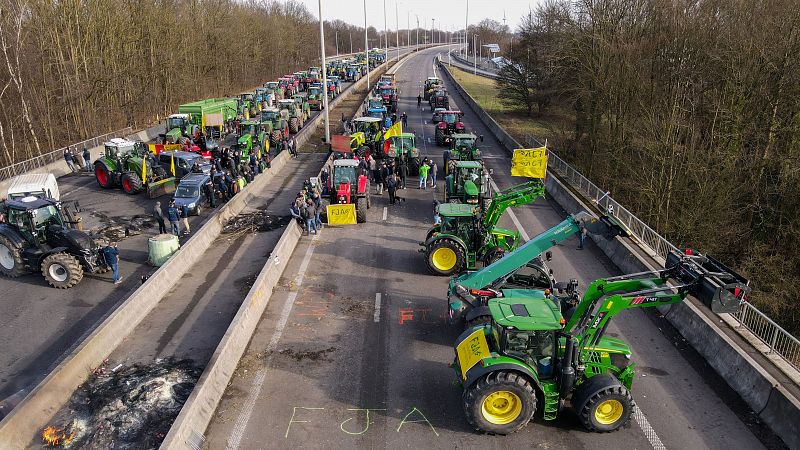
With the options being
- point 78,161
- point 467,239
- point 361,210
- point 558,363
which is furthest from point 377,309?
point 78,161

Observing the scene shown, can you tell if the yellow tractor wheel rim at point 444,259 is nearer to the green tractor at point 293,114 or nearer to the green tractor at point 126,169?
the green tractor at point 126,169

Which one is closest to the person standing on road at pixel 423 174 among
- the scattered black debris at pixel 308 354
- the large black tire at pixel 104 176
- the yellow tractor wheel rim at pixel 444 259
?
the yellow tractor wheel rim at pixel 444 259

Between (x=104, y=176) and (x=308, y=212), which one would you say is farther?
(x=104, y=176)

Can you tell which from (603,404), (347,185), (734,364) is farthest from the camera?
(347,185)

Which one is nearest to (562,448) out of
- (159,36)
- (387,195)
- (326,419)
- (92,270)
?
(326,419)

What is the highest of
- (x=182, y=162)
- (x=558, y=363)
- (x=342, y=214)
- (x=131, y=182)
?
(x=182, y=162)

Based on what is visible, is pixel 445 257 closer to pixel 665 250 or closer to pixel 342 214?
pixel 342 214

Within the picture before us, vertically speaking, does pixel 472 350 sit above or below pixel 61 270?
above
